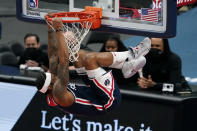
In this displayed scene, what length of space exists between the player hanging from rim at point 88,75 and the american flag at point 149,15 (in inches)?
11.6

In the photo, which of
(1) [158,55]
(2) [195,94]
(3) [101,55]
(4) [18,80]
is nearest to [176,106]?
(2) [195,94]

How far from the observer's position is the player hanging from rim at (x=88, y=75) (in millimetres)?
7332

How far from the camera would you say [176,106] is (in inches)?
340

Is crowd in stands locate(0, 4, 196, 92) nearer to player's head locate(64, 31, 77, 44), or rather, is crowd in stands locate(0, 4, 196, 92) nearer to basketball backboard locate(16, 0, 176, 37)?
basketball backboard locate(16, 0, 176, 37)

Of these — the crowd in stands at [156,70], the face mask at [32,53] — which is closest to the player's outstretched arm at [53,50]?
the crowd in stands at [156,70]

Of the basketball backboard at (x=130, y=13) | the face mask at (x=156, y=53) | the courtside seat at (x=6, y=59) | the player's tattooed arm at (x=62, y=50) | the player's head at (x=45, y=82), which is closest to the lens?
the player's tattooed arm at (x=62, y=50)

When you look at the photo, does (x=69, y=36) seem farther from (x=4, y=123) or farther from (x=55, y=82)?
(x=4, y=123)

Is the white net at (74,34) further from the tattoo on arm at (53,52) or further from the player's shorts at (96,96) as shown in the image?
the player's shorts at (96,96)

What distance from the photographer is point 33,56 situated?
10.4 metres

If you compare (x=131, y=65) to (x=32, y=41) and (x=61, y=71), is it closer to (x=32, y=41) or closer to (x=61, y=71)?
(x=61, y=71)

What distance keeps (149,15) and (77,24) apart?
0.91 m

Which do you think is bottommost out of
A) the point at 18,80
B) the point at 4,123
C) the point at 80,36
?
the point at 4,123

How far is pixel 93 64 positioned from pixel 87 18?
63 centimetres

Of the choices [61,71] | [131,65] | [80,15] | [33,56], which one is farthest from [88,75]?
[33,56]
